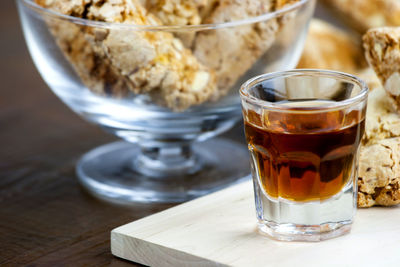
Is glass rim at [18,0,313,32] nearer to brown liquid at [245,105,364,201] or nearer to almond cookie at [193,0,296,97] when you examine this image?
almond cookie at [193,0,296,97]

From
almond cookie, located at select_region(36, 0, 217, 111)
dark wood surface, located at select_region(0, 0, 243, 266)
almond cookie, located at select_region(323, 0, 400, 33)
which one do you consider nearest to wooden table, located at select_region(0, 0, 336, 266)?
dark wood surface, located at select_region(0, 0, 243, 266)

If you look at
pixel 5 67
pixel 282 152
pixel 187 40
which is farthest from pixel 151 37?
pixel 5 67

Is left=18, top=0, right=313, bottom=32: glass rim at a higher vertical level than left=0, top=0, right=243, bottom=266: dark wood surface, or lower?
higher

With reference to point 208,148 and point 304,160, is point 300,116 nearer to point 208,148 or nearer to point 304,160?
point 304,160

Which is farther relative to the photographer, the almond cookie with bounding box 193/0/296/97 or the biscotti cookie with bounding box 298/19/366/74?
the biscotti cookie with bounding box 298/19/366/74

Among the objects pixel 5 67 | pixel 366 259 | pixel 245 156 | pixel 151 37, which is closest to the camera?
pixel 366 259

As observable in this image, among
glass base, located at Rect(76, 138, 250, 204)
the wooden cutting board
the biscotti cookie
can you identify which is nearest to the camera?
the wooden cutting board

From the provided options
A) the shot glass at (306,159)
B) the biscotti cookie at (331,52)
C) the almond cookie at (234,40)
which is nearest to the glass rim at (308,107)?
the shot glass at (306,159)
